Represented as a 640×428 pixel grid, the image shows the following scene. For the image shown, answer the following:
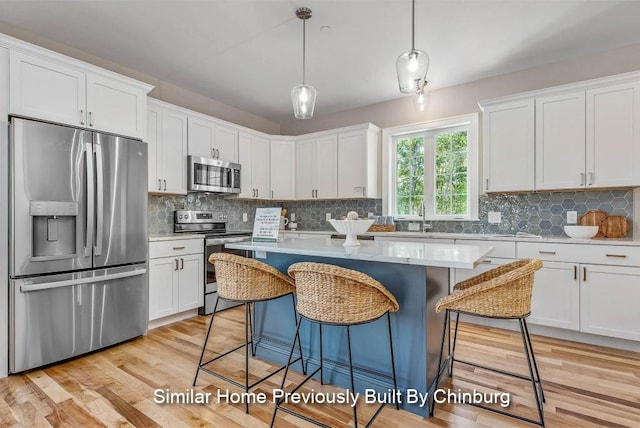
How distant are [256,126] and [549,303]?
14.6 feet

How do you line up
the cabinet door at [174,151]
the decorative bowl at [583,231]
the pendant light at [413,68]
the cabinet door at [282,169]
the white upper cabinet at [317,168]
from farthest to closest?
the cabinet door at [282,169], the white upper cabinet at [317,168], the cabinet door at [174,151], the decorative bowl at [583,231], the pendant light at [413,68]

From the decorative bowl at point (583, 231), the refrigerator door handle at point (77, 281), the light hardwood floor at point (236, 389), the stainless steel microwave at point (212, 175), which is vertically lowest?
the light hardwood floor at point (236, 389)

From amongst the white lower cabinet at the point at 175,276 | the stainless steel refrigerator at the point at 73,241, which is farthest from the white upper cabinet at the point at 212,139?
the white lower cabinet at the point at 175,276

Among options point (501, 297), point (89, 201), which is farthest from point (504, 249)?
point (89, 201)

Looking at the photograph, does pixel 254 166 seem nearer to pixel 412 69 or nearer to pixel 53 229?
pixel 53 229

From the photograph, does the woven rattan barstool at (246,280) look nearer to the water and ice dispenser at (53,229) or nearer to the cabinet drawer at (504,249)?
the water and ice dispenser at (53,229)

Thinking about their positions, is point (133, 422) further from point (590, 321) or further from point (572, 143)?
point (572, 143)

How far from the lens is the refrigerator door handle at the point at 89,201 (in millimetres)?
2596

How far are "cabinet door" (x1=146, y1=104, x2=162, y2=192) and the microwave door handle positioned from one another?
0.88 meters

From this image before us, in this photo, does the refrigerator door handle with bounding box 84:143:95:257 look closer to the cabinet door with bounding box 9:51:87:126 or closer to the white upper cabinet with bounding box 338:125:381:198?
the cabinet door with bounding box 9:51:87:126

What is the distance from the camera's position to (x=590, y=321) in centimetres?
283

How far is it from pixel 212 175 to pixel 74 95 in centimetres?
165

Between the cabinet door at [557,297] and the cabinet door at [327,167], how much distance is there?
2.63 meters

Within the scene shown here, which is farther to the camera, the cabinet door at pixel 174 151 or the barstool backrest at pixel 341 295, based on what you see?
the cabinet door at pixel 174 151
